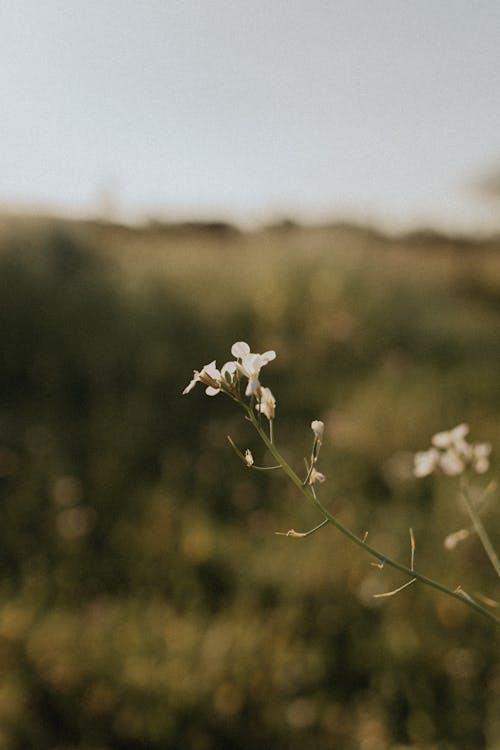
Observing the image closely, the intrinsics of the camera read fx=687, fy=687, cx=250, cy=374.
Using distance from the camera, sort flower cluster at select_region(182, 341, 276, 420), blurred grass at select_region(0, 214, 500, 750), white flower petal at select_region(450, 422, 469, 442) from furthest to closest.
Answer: blurred grass at select_region(0, 214, 500, 750), white flower petal at select_region(450, 422, 469, 442), flower cluster at select_region(182, 341, 276, 420)

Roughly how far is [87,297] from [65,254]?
1.29m

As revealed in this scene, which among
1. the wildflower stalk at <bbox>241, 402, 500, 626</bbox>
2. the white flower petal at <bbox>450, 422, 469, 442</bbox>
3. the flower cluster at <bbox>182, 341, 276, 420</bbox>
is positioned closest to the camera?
the wildflower stalk at <bbox>241, 402, 500, 626</bbox>

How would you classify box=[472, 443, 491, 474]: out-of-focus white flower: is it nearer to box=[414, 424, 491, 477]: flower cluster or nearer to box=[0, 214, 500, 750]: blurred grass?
box=[414, 424, 491, 477]: flower cluster

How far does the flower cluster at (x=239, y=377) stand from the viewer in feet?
2.14

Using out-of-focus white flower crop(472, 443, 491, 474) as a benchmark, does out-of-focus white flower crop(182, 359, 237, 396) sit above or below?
above

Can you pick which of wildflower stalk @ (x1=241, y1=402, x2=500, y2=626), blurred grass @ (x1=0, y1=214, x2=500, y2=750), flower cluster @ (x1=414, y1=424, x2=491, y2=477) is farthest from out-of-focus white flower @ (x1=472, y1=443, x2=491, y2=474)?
blurred grass @ (x1=0, y1=214, x2=500, y2=750)

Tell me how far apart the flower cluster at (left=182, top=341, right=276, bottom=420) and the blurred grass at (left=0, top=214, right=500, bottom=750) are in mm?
1331

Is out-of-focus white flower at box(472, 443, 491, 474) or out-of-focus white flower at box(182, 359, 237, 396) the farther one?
out-of-focus white flower at box(472, 443, 491, 474)

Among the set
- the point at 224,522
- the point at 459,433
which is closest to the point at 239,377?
the point at 459,433

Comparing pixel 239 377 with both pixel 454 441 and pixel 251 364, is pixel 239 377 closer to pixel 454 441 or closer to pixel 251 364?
pixel 251 364

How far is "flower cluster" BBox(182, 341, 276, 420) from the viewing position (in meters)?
0.65

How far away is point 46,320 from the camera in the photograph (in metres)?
4.68

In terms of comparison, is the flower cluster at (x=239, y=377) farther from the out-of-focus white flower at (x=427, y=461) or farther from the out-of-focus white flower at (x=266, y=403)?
the out-of-focus white flower at (x=427, y=461)

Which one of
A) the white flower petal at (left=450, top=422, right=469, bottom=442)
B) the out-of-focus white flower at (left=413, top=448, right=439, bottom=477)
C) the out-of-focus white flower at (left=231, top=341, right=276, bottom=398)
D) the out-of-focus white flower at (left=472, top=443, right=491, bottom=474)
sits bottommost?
the out-of-focus white flower at (left=413, top=448, right=439, bottom=477)
